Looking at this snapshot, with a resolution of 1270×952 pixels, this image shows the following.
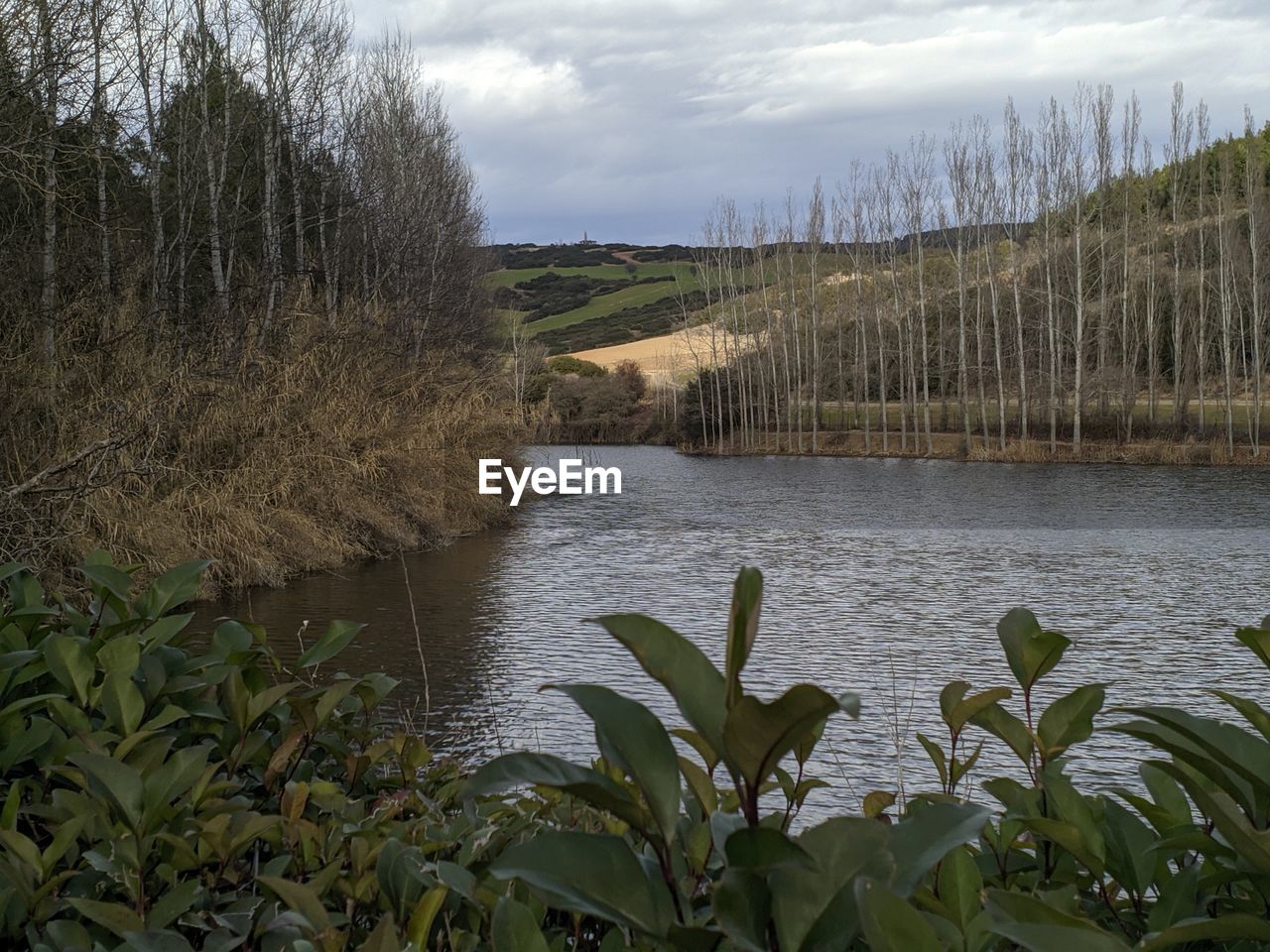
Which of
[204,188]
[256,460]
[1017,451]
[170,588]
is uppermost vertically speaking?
[204,188]

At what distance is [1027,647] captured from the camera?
162cm

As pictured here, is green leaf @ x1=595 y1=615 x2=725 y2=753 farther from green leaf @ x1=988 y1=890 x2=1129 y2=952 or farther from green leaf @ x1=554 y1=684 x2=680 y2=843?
green leaf @ x1=988 y1=890 x2=1129 y2=952

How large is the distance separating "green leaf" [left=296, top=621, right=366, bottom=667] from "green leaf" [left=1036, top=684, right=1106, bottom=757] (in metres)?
1.17

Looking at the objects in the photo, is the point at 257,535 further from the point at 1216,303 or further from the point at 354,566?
the point at 1216,303

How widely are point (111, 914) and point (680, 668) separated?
89 cm

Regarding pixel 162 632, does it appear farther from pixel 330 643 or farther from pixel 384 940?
pixel 384 940

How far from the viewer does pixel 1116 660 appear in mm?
8984

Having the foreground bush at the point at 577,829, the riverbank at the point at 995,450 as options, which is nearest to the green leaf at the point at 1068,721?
the foreground bush at the point at 577,829

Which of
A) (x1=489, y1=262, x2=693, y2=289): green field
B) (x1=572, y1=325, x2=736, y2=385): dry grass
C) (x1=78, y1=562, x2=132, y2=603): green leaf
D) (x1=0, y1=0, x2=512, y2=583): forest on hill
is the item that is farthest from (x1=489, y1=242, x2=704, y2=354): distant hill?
(x1=78, y1=562, x2=132, y2=603): green leaf

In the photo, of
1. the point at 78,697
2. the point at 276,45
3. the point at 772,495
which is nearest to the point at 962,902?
the point at 78,697

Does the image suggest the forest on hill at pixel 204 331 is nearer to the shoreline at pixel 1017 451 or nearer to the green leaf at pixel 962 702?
the green leaf at pixel 962 702

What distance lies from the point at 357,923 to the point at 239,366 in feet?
43.7

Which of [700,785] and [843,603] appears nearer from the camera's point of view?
[700,785]

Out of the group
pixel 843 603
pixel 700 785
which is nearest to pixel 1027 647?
pixel 700 785
